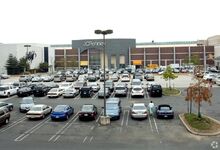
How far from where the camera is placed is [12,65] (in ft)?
310

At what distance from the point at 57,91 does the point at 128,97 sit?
871 cm

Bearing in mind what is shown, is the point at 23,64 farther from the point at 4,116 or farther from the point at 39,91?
the point at 4,116

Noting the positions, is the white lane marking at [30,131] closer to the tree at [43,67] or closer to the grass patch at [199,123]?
the grass patch at [199,123]

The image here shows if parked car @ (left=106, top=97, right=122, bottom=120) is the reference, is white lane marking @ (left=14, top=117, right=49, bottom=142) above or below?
below

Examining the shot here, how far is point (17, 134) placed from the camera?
2619 centimetres

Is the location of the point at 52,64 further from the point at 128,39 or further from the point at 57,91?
the point at 57,91

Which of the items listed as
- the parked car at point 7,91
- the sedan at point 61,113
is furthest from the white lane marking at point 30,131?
the parked car at point 7,91

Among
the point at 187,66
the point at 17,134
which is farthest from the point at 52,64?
the point at 17,134

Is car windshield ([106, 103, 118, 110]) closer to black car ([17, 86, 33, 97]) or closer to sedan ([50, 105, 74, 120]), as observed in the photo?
sedan ([50, 105, 74, 120])

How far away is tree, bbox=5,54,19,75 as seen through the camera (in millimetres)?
94375

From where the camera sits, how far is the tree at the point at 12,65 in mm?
94375

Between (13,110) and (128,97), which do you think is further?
(128,97)

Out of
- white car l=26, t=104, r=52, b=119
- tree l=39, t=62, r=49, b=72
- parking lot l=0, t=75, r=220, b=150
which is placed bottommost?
parking lot l=0, t=75, r=220, b=150

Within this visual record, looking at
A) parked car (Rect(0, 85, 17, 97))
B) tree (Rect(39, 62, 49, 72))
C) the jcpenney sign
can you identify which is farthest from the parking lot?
the jcpenney sign
